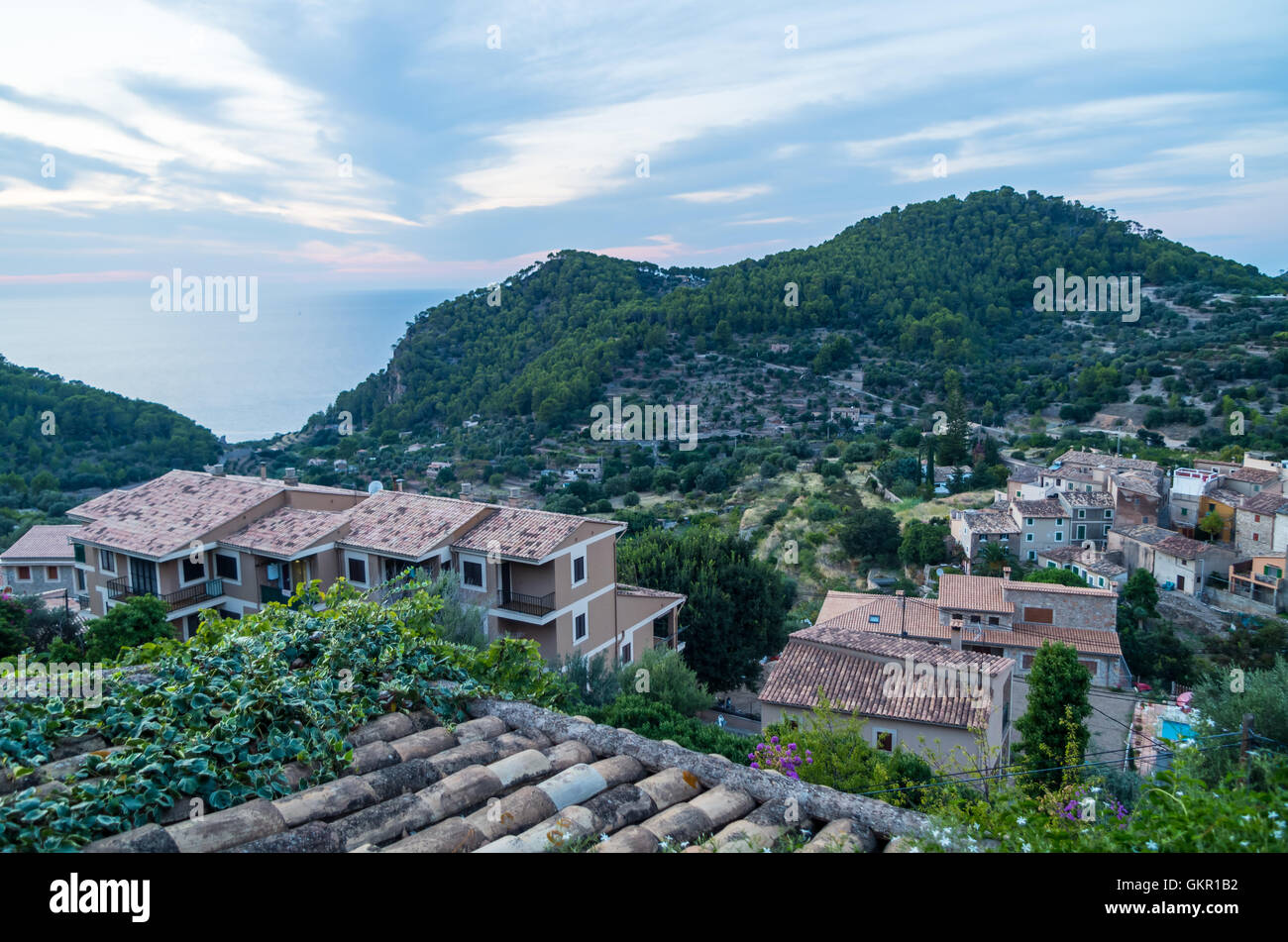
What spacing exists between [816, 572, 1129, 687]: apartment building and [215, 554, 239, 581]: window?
577 inches

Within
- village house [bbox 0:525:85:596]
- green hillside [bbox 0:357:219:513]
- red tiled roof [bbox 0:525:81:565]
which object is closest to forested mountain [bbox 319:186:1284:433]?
green hillside [bbox 0:357:219:513]

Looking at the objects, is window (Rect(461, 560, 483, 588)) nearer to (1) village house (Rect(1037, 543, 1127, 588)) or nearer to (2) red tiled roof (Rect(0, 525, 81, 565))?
(2) red tiled roof (Rect(0, 525, 81, 565))

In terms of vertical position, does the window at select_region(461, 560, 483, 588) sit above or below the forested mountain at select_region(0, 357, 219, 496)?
below

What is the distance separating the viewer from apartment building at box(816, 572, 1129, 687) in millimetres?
22859

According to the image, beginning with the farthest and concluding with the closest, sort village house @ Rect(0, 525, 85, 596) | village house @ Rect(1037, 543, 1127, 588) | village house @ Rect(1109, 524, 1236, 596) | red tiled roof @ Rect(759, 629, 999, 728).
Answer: village house @ Rect(1109, 524, 1236, 596)
village house @ Rect(1037, 543, 1127, 588)
village house @ Rect(0, 525, 85, 596)
red tiled roof @ Rect(759, 629, 999, 728)

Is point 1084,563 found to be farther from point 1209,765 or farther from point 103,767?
point 103,767

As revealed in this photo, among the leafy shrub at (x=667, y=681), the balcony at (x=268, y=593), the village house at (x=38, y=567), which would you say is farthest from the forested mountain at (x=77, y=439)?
the leafy shrub at (x=667, y=681)

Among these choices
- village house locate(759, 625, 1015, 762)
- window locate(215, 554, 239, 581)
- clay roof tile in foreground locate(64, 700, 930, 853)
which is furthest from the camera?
window locate(215, 554, 239, 581)

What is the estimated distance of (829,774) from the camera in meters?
8.98

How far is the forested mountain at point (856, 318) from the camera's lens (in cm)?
5766

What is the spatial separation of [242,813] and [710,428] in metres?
52.0

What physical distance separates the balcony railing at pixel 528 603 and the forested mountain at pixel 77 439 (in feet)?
99.7

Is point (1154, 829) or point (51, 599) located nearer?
point (1154, 829)
